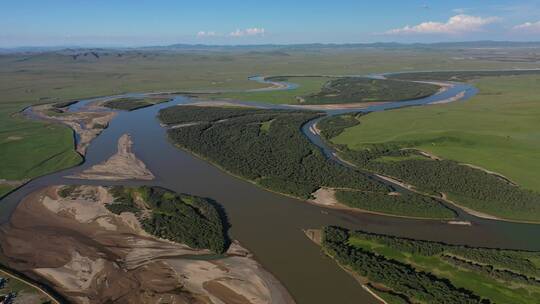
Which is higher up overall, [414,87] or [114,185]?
[414,87]

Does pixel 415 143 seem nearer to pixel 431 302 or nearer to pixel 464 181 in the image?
pixel 464 181

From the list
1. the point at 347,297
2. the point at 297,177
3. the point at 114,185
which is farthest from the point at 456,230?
the point at 114,185

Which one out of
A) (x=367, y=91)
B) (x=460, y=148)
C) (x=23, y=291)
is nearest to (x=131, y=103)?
(x=367, y=91)

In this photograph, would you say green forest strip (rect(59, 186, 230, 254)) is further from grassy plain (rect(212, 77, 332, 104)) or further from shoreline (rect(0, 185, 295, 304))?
grassy plain (rect(212, 77, 332, 104))

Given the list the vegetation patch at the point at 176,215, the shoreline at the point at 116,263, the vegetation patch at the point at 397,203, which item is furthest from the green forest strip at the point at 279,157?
the shoreline at the point at 116,263

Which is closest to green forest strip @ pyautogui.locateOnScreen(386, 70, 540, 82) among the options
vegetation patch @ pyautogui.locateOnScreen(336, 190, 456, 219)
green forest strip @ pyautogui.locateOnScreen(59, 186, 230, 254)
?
vegetation patch @ pyautogui.locateOnScreen(336, 190, 456, 219)

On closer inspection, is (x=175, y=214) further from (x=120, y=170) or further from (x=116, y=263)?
(x=120, y=170)
